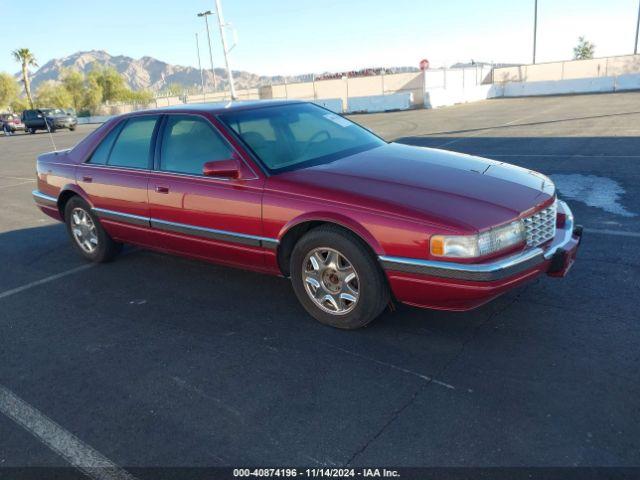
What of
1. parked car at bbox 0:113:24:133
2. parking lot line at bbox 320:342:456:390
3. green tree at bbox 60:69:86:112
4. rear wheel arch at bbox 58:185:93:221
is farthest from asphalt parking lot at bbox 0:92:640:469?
green tree at bbox 60:69:86:112

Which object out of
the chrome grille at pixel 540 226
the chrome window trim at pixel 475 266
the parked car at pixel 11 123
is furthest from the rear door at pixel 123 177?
the parked car at pixel 11 123

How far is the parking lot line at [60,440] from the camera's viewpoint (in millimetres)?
2441

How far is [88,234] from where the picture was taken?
5.43m

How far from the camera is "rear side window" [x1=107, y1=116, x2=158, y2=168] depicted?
15.2ft

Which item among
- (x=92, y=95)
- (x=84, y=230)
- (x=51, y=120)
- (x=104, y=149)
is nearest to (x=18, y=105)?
(x=92, y=95)

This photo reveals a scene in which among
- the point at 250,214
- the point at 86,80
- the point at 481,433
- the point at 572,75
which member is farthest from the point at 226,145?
the point at 86,80

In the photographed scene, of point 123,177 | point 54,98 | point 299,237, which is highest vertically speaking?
point 54,98

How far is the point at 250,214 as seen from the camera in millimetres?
3830

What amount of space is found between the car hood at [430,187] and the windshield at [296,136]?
0.20 m

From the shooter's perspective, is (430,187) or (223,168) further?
(223,168)

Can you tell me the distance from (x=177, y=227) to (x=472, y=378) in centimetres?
263

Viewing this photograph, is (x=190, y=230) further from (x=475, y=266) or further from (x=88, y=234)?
(x=475, y=266)

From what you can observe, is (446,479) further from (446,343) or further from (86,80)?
(86,80)

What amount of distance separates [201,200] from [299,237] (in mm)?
915
